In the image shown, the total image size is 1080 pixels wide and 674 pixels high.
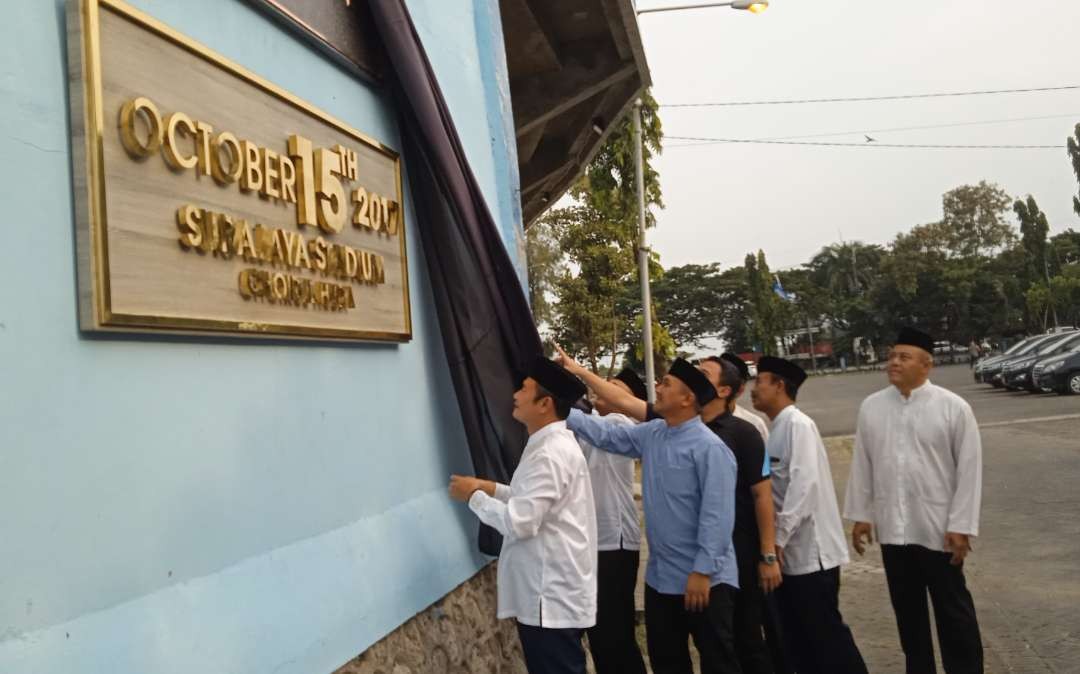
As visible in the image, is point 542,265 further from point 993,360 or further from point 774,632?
point 774,632

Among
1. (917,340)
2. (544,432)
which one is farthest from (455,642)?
(917,340)

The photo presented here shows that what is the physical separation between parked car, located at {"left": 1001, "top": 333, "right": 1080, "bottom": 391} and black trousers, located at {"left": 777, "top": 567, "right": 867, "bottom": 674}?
20.8 meters

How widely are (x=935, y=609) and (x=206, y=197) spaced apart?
3.79 metres

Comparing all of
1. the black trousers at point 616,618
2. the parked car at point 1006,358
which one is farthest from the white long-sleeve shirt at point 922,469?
the parked car at point 1006,358

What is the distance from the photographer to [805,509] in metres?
4.59

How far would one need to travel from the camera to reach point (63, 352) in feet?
7.21

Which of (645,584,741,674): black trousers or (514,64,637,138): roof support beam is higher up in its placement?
(514,64,637,138): roof support beam

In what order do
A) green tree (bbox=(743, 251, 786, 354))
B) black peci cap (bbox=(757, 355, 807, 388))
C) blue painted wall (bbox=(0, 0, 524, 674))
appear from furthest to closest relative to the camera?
green tree (bbox=(743, 251, 786, 354)) < black peci cap (bbox=(757, 355, 807, 388)) < blue painted wall (bbox=(0, 0, 524, 674))

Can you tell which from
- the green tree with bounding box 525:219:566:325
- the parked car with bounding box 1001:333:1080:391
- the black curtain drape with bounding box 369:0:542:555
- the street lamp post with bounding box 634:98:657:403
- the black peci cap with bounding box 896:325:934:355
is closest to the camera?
the black curtain drape with bounding box 369:0:542:555

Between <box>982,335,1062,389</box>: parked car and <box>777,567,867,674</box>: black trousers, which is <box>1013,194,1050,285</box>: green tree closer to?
<box>982,335,1062,389</box>: parked car

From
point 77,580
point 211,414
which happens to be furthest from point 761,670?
point 77,580

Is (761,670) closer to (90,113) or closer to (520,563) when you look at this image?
(520,563)

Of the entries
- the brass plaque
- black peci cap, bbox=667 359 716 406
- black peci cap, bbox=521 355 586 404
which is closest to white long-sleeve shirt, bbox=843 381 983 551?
black peci cap, bbox=667 359 716 406

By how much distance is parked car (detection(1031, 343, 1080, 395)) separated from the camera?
21609mm
